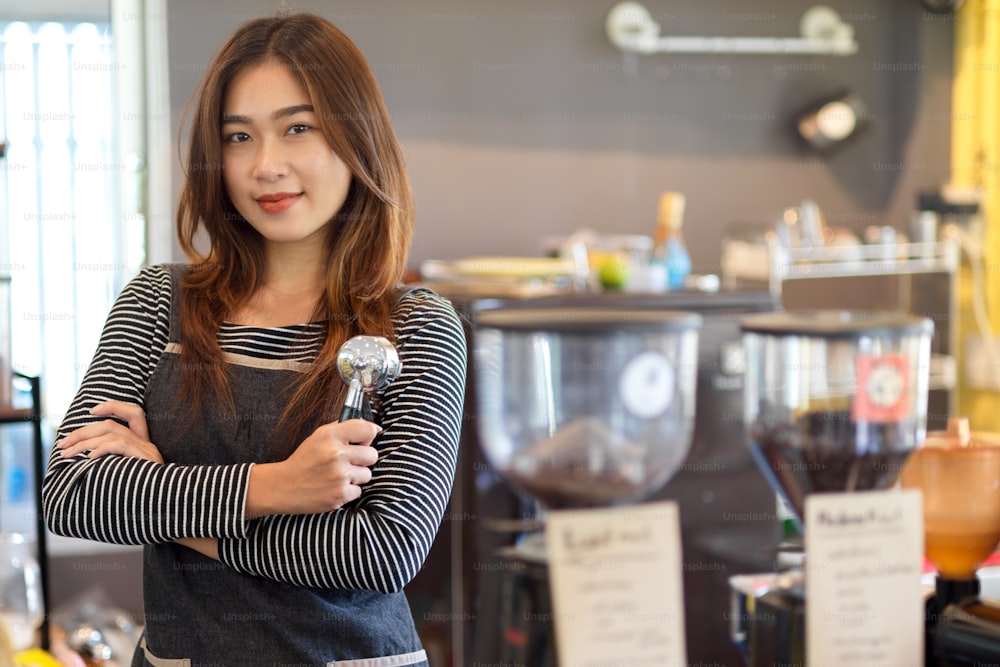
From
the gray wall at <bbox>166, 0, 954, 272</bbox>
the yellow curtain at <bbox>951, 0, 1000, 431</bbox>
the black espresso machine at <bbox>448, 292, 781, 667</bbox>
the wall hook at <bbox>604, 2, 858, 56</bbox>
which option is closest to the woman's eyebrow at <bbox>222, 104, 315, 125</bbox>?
the black espresso machine at <bbox>448, 292, 781, 667</bbox>

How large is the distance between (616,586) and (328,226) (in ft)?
2.75

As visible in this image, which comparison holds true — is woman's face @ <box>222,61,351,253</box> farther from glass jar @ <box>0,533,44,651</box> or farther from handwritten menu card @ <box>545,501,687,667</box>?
glass jar @ <box>0,533,44,651</box>

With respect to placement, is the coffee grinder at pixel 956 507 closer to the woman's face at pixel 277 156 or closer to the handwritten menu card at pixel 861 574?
the handwritten menu card at pixel 861 574

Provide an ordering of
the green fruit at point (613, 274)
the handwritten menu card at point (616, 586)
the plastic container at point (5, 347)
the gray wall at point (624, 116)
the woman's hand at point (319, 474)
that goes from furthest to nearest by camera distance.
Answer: the gray wall at point (624, 116) < the green fruit at point (613, 274) < the plastic container at point (5, 347) < the woman's hand at point (319, 474) < the handwritten menu card at point (616, 586)

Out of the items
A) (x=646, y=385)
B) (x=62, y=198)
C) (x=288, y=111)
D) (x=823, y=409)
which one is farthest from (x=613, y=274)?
(x=646, y=385)

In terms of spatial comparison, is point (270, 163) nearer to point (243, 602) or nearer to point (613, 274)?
point (243, 602)

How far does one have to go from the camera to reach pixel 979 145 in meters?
4.18

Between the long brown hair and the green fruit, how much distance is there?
1.62 m

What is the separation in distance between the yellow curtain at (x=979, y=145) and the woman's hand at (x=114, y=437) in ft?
11.4

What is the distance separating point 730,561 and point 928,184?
218cm

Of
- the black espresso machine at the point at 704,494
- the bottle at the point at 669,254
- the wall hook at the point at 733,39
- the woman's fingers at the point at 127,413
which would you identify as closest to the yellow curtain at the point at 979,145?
the wall hook at the point at 733,39

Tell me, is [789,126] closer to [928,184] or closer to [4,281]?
[928,184]

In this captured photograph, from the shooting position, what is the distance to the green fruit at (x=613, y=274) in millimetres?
2943

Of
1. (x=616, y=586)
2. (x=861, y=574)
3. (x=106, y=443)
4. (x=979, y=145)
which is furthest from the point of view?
(x=979, y=145)
